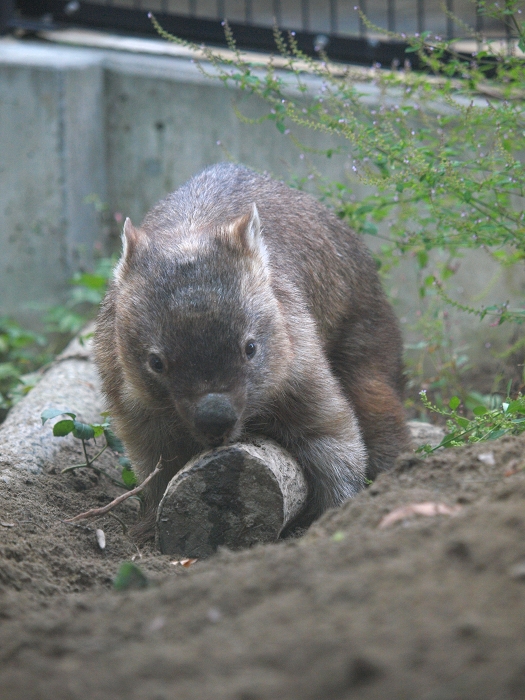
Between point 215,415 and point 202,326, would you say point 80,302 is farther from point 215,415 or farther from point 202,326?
point 215,415

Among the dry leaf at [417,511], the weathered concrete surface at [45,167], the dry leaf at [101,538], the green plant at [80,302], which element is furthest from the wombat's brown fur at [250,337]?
the weathered concrete surface at [45,167]

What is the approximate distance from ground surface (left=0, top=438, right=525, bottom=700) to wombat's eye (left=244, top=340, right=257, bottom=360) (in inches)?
51.8

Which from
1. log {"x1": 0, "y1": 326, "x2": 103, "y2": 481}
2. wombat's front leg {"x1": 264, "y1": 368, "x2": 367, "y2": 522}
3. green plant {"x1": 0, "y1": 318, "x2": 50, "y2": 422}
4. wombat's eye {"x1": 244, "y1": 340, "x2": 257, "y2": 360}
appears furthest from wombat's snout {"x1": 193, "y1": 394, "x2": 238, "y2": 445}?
green plant {"x1": 0, "y1": 318, "x2": 50, "y2": 422}

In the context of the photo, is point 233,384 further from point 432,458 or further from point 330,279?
point 330,279

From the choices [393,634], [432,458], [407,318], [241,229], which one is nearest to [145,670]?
[393,634]

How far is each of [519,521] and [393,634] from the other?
646 mm

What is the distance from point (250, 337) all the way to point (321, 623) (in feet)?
7.53

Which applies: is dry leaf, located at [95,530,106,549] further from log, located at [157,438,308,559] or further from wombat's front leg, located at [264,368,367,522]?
wombat's front leg, located at [264,368,367,522]

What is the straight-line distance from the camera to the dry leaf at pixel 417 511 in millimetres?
2943

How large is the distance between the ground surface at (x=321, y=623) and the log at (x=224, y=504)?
964 millimetres

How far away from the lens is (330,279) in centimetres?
564

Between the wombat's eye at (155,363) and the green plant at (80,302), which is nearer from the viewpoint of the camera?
the wombat's eye at (155,363)

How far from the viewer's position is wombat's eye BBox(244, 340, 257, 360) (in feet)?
14.0

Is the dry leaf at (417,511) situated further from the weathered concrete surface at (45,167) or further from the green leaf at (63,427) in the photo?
the weathered concrete surface at (45,167)
